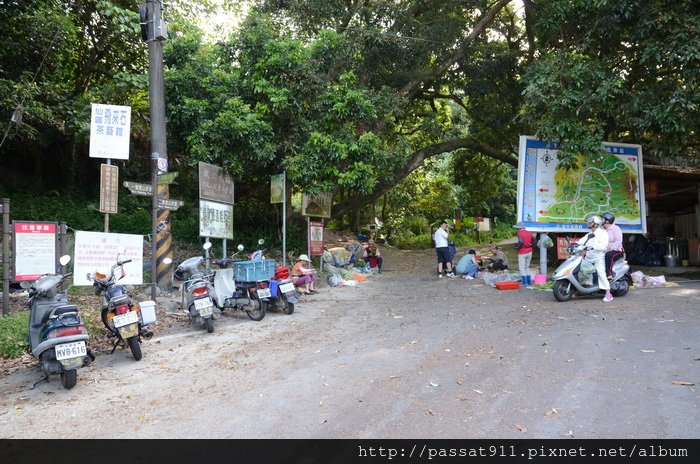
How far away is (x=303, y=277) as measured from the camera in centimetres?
1015

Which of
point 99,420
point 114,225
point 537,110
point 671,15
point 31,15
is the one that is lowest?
point 99,420

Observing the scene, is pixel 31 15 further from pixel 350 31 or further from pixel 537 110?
pixel 537 110

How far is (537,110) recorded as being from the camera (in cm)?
1110

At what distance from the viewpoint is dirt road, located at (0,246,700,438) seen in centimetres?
368

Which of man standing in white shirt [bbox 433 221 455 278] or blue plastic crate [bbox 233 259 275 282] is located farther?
man standing in white shirt [bbox 433 221 455 278]

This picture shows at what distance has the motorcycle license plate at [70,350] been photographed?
15.3 ft

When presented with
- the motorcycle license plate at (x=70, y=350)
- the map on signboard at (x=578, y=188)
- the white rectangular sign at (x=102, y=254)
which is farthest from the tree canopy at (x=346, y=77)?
the motorcycle license plate at (x=70, y=350)

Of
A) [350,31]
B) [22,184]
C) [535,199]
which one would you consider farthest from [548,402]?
[22,184]

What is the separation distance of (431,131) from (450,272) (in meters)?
5.57

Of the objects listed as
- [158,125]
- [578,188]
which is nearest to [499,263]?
[578,188]

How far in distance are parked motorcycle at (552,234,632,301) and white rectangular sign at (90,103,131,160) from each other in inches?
308

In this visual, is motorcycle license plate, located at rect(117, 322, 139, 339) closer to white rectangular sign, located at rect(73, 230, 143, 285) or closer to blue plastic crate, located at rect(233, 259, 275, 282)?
white rectangular sign, located at rect(73, 230, 143, 285)

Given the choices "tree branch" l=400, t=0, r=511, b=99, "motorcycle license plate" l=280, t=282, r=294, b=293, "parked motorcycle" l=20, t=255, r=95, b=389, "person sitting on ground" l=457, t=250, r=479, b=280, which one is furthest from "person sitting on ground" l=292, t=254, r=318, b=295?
"tree branch" l=400, t=0, r=511, b=99

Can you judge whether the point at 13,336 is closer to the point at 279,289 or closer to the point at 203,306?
the point at 203,306
